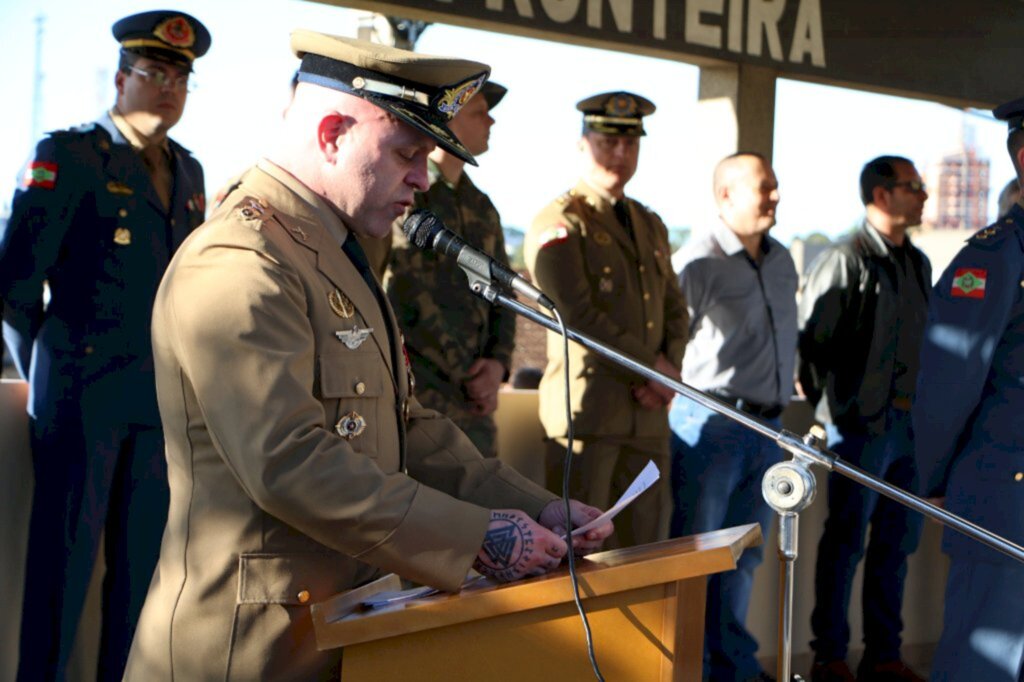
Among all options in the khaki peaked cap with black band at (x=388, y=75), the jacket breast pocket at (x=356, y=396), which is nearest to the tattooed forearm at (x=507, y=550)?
the jacket breast pocket at (x=356, y=396)

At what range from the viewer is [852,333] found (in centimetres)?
516

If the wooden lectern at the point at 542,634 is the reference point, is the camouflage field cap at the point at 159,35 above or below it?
above

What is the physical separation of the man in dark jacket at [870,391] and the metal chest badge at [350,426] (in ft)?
11.3

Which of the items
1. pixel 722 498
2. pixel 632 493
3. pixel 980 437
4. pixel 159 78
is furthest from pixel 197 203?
pixel 632 493

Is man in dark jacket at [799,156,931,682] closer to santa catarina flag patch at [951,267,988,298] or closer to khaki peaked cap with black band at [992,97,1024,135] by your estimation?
khaki peaked cap with black band at [992,97,1024,135]

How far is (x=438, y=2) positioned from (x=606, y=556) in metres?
2.67

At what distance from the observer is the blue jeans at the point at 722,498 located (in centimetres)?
465

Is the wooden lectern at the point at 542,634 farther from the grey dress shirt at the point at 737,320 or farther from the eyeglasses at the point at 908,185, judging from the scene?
the eyeglasses at the point at 908,185

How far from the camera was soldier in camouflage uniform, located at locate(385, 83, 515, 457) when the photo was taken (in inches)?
167

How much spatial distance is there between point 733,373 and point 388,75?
2918mm

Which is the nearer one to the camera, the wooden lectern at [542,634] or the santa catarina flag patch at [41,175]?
the wooden lectern at [542,634]

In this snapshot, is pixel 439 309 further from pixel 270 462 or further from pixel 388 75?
pixel 270 462

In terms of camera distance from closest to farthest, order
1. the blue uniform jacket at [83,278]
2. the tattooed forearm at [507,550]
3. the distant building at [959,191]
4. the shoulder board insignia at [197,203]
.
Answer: the tattooed forearm at [507,550], the blue uniform jacket at [83,278], the shoulder board insignia at [197,203], the distant building at [959,191]

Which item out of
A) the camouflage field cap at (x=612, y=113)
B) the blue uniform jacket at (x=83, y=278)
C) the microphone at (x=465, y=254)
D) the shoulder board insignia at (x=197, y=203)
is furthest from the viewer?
the camouflage field cap at (x=612, y=113)
